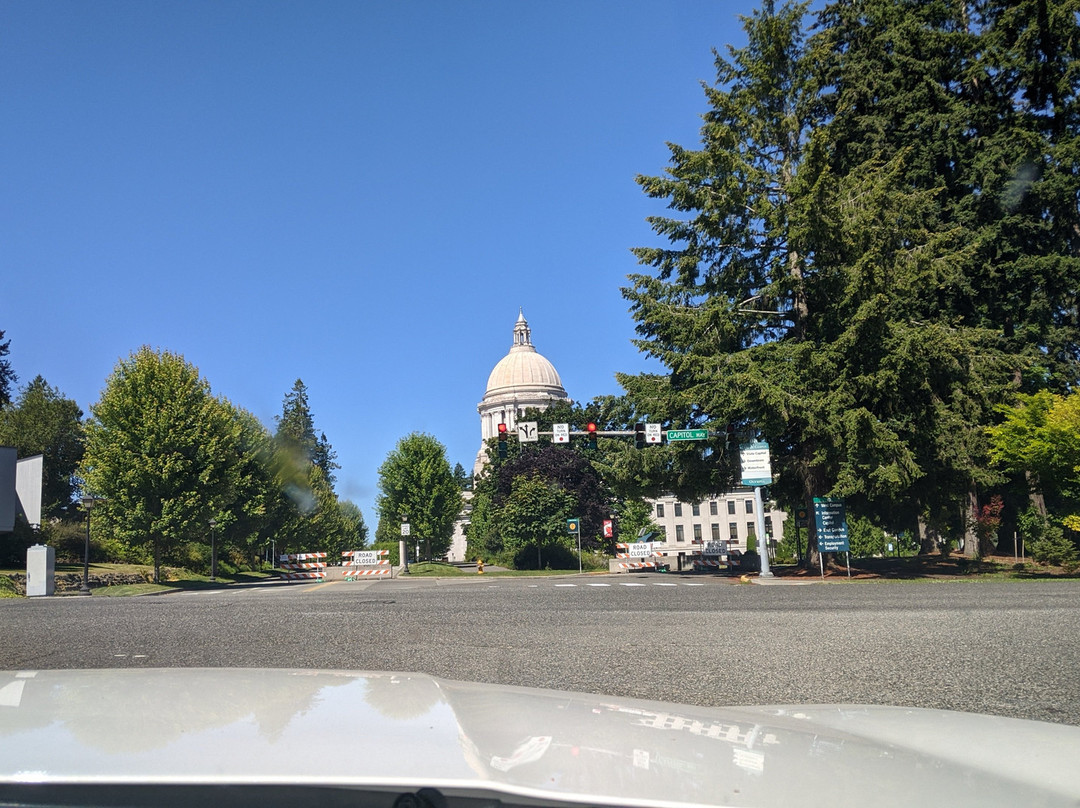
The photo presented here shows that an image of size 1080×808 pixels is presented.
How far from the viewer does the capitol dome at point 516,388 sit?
414 feet

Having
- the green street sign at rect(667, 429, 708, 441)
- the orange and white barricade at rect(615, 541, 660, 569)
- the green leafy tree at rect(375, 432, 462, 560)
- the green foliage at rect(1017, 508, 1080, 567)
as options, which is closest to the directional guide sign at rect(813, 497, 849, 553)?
the green street sign at rect(667, 429, 708, 441)

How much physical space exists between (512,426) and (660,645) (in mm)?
94223

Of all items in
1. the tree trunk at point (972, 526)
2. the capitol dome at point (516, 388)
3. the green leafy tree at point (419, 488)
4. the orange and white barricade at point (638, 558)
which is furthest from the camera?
the capitol dome at point (516, 388)

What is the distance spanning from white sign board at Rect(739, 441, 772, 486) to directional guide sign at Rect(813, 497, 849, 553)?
1605 mm

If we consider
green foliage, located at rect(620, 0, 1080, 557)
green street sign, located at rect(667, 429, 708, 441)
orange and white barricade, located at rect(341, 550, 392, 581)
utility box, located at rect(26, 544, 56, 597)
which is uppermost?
green foliage, located at rect(620, 0, 1080, 557)

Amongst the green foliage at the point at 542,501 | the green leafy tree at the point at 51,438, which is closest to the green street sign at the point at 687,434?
the green foliage at the point at 542,501

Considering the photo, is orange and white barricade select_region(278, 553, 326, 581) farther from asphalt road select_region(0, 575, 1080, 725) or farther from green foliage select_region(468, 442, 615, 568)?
asphalt road select_region(0, 575, 1080, 725)

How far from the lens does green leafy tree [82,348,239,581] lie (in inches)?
1254

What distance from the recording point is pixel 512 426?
102 metres

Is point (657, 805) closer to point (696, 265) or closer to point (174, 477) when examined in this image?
point (696, 265)

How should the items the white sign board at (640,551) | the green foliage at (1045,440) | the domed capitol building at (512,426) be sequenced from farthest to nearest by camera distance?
the domed capitol building at (512,426) → the white sign board at (640,551) → the green foliage at (1045,440)

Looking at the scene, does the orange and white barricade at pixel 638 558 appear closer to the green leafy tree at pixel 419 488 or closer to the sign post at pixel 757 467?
the sign post at pixel 757 467

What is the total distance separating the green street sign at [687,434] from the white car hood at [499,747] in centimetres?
2207

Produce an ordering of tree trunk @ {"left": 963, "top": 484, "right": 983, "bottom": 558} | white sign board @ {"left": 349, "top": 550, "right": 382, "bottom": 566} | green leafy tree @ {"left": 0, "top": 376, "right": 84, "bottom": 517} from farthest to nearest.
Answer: green leafy tree @ {"left": 0, "top": 376, "right": 84, "bottom": 517} → white sign board @ {"left": 349, "top": 550, "right": 382, "bottom": 566} → tree trunk @ {"left": 963, "top": 484, "right": 983, "bottom": 558}
